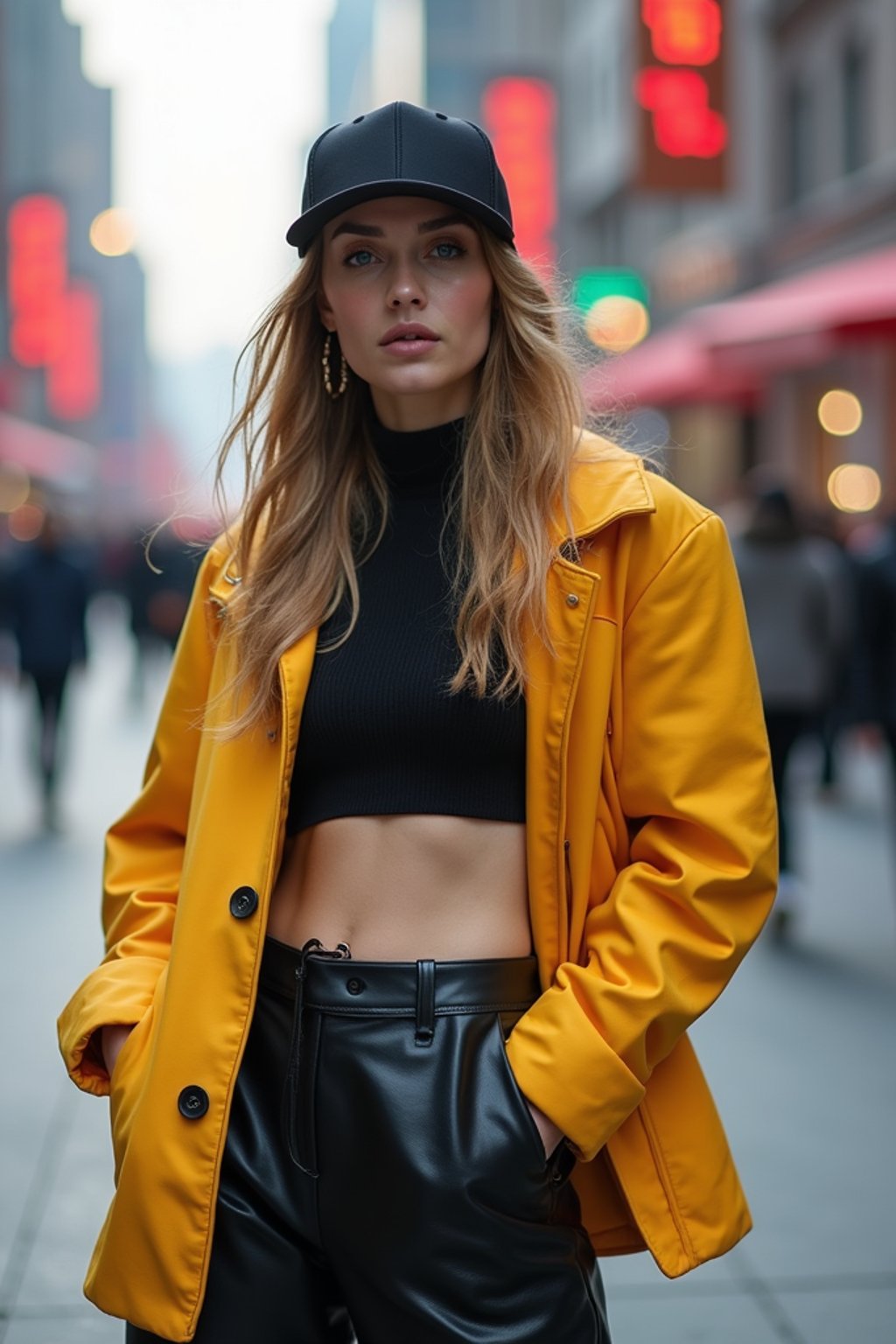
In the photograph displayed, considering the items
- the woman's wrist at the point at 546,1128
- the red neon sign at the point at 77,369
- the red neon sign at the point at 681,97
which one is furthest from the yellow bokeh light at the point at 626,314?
the red neon sign at the point at 77,369

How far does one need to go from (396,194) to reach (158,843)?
1.02 meters

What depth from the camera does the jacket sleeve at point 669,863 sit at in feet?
7.36

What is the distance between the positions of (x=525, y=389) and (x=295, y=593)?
0.44 meters

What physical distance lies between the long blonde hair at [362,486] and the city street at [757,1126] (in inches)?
36.7

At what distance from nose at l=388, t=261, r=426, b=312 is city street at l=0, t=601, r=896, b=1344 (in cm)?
137

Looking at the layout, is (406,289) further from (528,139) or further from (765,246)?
(528,139)

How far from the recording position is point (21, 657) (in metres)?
12.0

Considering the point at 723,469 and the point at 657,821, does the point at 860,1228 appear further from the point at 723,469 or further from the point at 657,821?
the point at 723,469

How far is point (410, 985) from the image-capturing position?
7.48 feet

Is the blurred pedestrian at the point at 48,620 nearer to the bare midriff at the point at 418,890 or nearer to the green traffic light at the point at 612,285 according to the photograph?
the bare midriff at the point at 418,890

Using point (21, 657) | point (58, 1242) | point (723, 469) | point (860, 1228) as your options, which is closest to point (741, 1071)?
point (860, 1228)

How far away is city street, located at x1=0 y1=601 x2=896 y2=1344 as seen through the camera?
4.16m

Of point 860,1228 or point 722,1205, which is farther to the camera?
point 860,1228

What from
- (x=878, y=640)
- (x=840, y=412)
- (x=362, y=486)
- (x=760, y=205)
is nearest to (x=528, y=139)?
(x=760, y=205)
